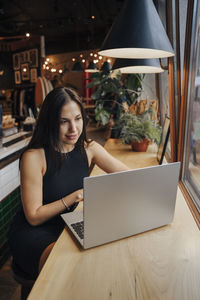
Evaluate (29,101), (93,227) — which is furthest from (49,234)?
(29,101)

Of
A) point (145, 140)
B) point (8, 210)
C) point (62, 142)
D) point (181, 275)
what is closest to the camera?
point (181, 275)

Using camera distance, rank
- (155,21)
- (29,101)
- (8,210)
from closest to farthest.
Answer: (155,21) < (8,210) < (29,101)

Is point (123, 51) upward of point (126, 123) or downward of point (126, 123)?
upward

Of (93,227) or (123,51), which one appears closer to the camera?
(93,227)

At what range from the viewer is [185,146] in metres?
1.84

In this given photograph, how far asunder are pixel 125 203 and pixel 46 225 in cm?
64

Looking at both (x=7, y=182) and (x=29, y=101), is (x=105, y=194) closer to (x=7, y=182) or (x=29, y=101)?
(x=7, y=182)

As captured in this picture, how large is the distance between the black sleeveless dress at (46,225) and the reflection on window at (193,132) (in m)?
0.71

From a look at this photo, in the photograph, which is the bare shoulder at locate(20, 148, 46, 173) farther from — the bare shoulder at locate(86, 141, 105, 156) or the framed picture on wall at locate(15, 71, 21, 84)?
the framed picture on wall at locate(15, 71, 21, 84)

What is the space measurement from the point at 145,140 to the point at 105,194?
167 centimetres

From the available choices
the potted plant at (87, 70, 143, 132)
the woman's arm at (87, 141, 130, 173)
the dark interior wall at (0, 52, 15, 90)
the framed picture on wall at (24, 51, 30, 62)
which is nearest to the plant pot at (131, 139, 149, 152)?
the potted plant at (87, 70, 143, 132)

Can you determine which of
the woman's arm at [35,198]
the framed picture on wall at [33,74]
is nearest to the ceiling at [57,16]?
the framed picture on wall at [33,74]

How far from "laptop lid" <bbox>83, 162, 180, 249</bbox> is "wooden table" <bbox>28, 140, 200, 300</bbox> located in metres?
0.06

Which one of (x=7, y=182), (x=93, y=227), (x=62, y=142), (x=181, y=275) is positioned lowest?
(x=7, y=182)
